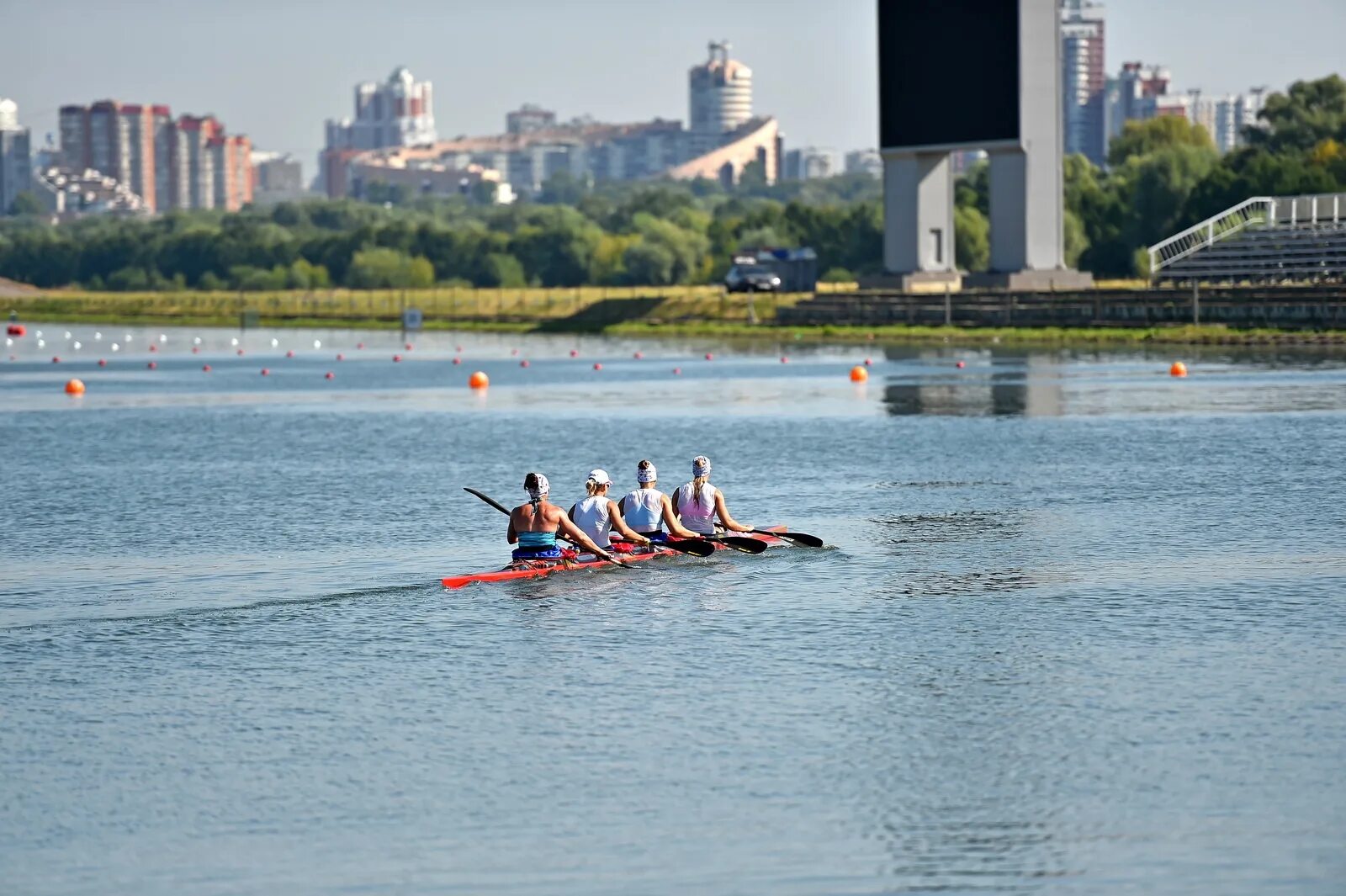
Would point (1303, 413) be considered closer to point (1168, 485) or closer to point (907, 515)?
point (1168, 485)

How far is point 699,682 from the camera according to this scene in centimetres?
2172

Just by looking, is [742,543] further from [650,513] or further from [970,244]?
[970,244]

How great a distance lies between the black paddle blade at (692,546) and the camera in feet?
99.0

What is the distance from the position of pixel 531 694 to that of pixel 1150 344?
75986 mm

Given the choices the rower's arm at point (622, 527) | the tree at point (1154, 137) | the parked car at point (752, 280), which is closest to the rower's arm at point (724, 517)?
the rower's arm at point (622, 527)

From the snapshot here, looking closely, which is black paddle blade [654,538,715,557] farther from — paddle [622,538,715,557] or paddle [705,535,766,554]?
paddle [705,535,766,554]

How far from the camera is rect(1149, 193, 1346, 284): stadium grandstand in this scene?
333 feet

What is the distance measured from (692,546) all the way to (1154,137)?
168 meters

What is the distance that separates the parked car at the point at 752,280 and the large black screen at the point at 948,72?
26.0m

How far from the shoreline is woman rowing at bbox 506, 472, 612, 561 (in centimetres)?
6537

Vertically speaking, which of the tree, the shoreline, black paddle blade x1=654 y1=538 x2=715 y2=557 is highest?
the tree

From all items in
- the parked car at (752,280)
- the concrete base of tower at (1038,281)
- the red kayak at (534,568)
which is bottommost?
the red kayak at (534,568)

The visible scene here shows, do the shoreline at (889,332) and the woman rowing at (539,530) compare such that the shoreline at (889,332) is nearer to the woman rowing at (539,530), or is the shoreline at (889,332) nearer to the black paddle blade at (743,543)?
the black paddle blade at (743,543)

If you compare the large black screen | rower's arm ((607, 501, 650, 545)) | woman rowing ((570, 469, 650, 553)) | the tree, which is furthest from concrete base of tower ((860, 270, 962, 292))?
woman rowing ((570, 469, 650, 553))
